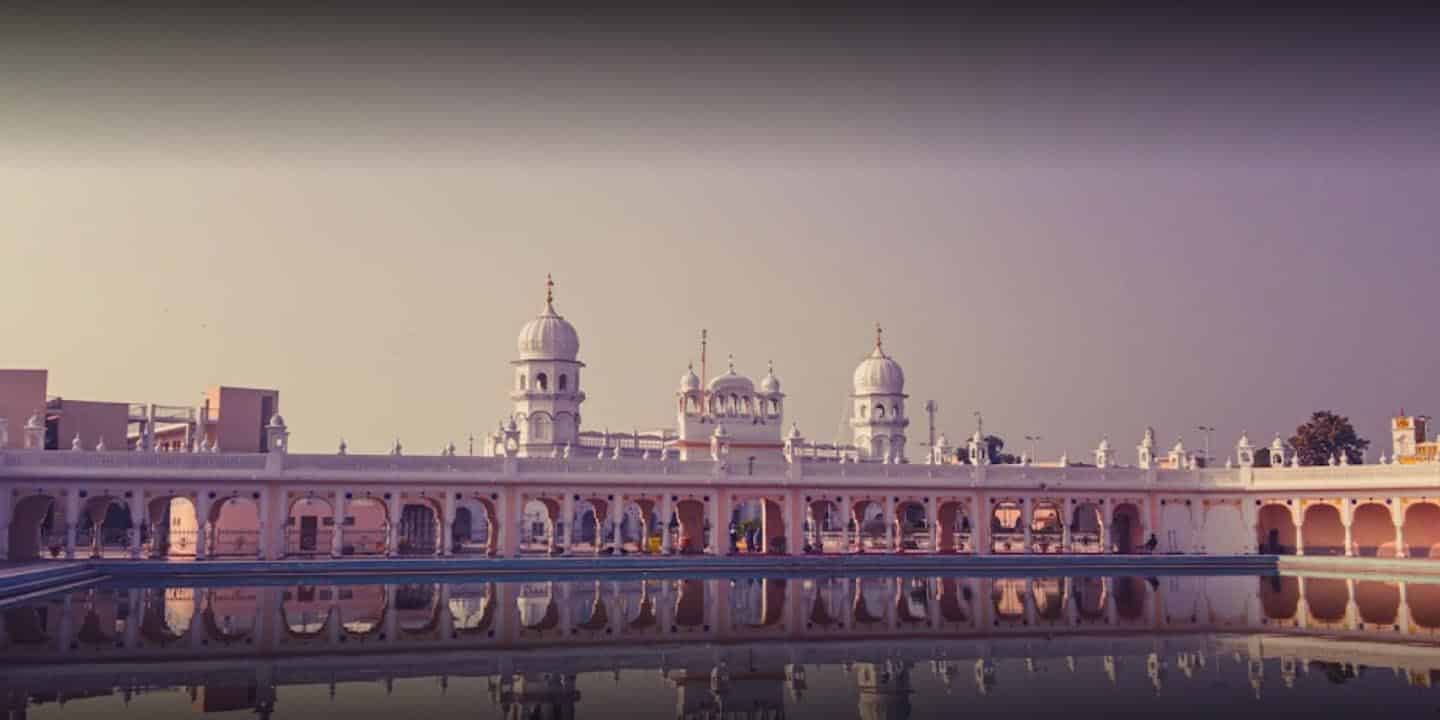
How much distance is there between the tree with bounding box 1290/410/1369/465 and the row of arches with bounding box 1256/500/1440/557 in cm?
1492

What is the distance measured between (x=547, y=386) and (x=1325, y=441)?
31451mm

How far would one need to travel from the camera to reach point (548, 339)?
164 ft

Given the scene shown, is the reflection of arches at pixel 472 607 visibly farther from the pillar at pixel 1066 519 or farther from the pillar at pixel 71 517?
the pillar at pixel 1066 519

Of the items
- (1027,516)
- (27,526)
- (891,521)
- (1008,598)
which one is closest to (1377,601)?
(1008,598)

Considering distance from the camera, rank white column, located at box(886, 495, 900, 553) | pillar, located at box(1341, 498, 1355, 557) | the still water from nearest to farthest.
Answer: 1. the still water
2. pillar, located at box(1341, 498, 1355, 557)
3. white column, located at box(886, 495, 900, 553)

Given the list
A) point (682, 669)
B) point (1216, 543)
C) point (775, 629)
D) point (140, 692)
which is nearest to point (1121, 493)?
point (1216, 543)

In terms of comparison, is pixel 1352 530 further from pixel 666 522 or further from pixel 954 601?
pixel 666 522

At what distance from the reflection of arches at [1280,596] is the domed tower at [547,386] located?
2417cm

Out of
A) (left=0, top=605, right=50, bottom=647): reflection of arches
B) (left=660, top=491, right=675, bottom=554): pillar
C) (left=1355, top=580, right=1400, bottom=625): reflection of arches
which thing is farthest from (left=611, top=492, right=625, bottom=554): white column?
(left=1355, top=580, right=1400, bottom=625): reflection of arches

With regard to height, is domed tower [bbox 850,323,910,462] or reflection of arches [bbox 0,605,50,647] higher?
domed tower [bbox 850,323,910,462]

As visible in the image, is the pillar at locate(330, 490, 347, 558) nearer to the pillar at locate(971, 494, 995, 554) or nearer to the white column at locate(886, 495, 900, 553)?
the white column at locate(886, 495, 900, 553)

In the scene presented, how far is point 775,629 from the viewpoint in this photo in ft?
74.4

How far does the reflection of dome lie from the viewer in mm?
49906

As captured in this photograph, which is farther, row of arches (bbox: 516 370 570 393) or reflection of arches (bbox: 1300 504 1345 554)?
row of arches (bbox: 516 370 570 393)
